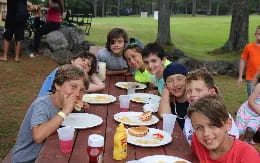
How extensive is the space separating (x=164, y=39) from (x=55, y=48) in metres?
4.38

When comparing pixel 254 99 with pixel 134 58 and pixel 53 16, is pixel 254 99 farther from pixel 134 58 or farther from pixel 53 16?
pixel 53 16

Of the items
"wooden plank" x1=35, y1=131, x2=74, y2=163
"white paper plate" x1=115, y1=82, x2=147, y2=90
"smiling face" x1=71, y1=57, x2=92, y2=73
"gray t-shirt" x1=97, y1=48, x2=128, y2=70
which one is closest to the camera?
"wooden plank" x1=35, y1=131, x2=74, y2=163

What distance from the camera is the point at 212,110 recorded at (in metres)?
2.11

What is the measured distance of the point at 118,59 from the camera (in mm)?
5039

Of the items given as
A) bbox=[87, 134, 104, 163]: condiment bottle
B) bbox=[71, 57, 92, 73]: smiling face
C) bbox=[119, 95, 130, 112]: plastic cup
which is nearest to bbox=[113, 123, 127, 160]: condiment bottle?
bbox=[87, 134, 104, 163]: condiment bottle

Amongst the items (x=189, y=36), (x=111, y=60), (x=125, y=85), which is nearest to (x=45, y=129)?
(x=125, y=85)

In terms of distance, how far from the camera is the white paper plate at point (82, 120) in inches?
105

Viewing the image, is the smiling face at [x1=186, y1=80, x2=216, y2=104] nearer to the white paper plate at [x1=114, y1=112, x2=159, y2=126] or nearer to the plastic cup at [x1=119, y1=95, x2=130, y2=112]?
the white paper plate at [x1=114, y1=112, x2=159, y2=126]

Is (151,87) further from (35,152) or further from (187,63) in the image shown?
(187,63)

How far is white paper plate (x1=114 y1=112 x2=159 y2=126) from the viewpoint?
2783mm

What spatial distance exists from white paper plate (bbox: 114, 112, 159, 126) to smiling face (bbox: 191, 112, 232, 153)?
694 millimetres

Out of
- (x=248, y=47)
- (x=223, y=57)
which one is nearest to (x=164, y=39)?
(x=223, y=57)

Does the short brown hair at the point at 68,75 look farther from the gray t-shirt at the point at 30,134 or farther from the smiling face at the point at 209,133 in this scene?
the smiling face at the point at 209,133

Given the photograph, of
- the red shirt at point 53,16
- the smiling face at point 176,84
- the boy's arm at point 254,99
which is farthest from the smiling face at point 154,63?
the red shirt at point 53,16
